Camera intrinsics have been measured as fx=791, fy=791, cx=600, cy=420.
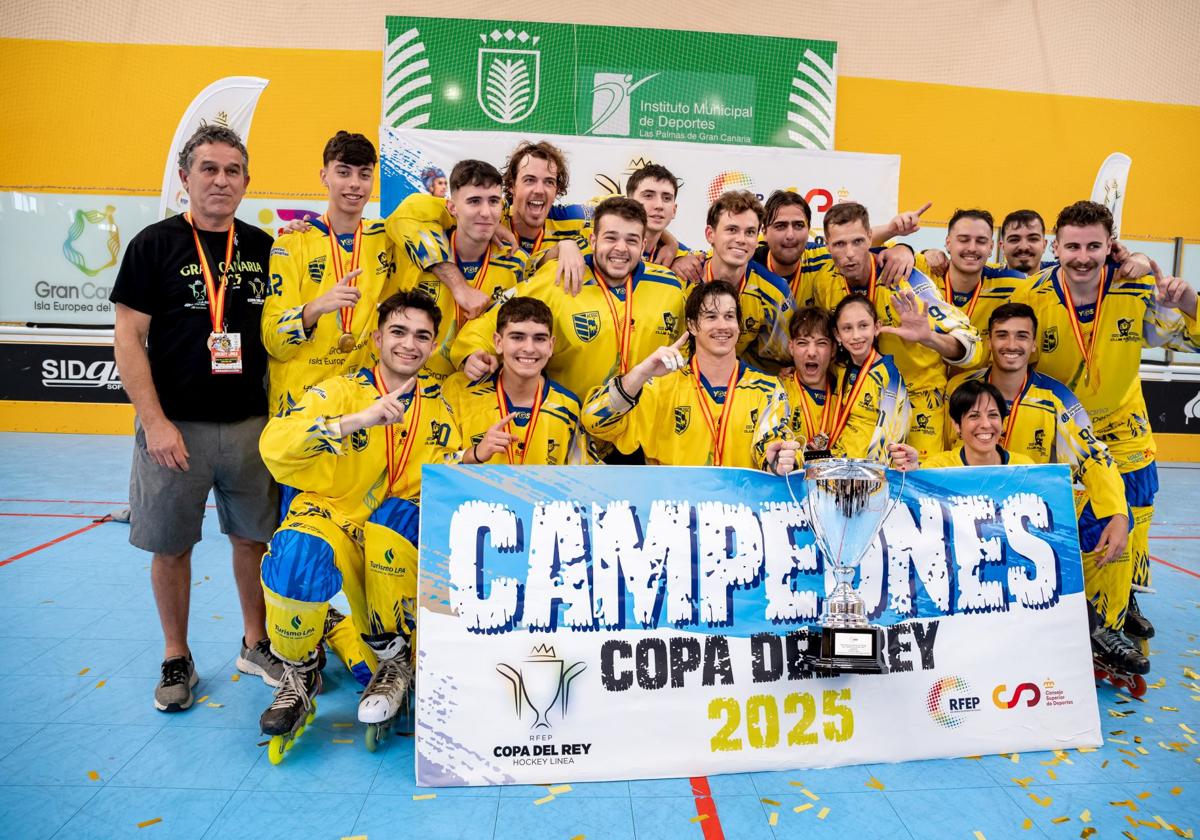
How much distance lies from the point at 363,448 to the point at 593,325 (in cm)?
111

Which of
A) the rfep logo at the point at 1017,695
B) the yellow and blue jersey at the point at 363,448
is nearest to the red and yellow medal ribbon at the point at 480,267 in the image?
the yellow and blue jersey at the point at 363,448

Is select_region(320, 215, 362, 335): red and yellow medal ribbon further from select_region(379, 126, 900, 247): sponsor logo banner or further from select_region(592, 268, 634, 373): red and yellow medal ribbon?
select_region(379, 126, 900, 247): sponsor logo banner

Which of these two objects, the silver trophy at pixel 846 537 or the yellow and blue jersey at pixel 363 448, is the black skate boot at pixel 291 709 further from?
the silver trophy at pixel 846 537

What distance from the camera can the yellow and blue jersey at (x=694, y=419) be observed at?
130 inches

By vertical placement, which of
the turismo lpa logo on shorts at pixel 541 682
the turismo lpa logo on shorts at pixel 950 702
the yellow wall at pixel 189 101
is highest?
the yellow wall at pixel 189 101

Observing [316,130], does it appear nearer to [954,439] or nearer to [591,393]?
[591,393]


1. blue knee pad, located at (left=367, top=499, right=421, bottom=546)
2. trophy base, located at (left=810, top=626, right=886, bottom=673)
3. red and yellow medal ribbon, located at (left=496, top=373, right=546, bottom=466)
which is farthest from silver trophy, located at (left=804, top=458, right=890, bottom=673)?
blue knee pad, located at (left=367, top=499, right=421, bottom=546)

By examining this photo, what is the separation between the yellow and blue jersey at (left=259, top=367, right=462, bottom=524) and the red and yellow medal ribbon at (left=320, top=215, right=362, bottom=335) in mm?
417

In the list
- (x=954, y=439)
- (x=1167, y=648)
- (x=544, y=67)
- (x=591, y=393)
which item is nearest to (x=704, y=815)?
(x=591, y=393)

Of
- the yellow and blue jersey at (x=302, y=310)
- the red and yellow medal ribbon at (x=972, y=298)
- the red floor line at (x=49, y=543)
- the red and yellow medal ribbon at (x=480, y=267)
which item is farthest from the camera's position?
the red floor line at (x=49, y=543)

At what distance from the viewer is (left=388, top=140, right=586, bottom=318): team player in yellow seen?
3.59 metres

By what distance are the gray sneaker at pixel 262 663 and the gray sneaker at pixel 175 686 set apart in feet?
0.81

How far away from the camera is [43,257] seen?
953 cm

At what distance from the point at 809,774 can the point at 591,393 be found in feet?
5.48
